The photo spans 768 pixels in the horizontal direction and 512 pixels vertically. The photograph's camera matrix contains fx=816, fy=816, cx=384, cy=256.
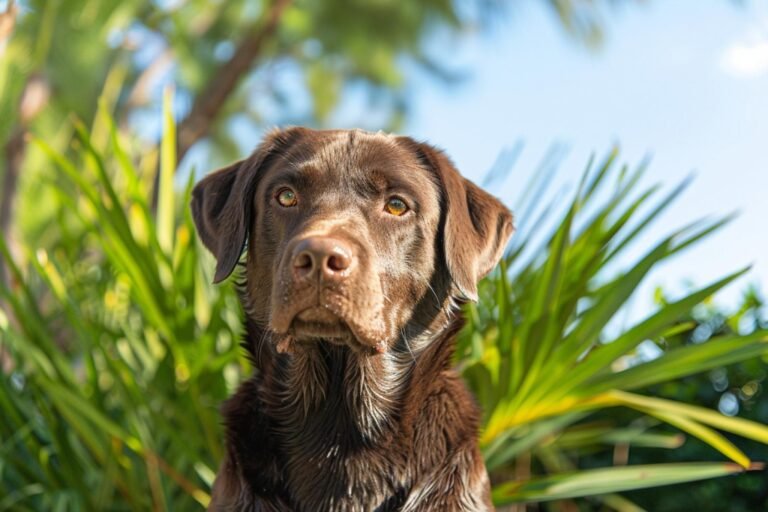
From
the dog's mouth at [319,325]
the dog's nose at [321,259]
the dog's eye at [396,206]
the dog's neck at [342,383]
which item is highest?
the dog's eye at [396,206]

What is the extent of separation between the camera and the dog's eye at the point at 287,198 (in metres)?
2.04

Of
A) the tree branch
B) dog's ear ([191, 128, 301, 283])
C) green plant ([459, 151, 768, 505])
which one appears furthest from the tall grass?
the tree branch

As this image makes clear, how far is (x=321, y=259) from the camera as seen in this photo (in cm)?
172

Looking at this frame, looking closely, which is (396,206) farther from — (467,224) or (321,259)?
(321,259)

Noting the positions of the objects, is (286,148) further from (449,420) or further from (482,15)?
(482,15)

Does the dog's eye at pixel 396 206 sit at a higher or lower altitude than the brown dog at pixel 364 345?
higher

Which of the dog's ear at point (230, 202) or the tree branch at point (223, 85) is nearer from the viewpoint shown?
the dog's ear at point (230, 202)

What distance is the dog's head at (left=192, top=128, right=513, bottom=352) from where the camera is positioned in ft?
5.84

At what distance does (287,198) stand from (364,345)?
44 cm

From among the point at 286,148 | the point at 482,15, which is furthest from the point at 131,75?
the point at 286,148

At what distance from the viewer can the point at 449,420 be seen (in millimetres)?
2059

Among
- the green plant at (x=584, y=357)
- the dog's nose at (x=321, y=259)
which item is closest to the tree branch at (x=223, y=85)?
the green plant at (x=584, y=357)

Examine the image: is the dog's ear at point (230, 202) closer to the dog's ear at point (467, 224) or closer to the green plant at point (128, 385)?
the dog's ear at point (467, 224)

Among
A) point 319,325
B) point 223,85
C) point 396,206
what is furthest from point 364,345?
point 223,85
